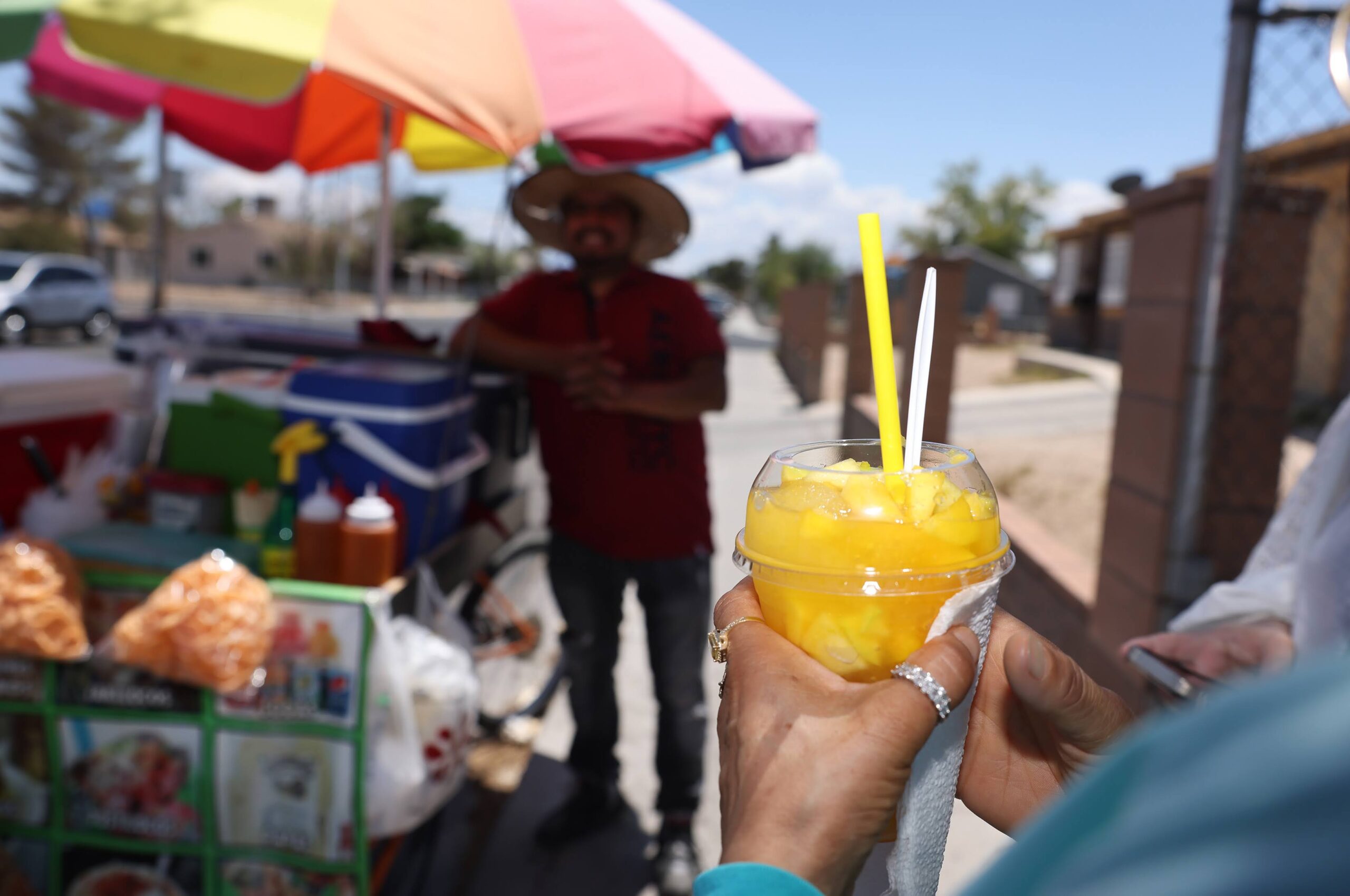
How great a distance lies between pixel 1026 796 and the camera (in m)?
0.96

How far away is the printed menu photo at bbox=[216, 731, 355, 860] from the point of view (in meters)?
2.61

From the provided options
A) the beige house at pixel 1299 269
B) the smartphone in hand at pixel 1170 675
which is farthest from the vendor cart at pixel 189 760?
the beige house at pixel 1299 269

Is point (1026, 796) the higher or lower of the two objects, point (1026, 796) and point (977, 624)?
the lower

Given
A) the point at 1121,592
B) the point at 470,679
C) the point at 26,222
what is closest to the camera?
the point at 470,679

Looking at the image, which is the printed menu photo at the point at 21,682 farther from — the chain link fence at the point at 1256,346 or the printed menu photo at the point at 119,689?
the chain link fence at the point at 1256,346

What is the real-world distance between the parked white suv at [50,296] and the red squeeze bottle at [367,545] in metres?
20.8

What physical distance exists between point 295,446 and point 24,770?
3.65 ft

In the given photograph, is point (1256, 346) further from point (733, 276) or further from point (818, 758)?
point (733, 276)

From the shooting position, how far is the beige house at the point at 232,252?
6488 centimetres

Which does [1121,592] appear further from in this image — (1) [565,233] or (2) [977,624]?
(2) [977,624]

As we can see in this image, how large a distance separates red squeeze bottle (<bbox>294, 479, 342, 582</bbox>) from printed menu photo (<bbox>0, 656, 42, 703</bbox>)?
69 centimetres

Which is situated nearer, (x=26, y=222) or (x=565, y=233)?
(x=565, y=233)

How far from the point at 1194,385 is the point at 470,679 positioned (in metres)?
2.67

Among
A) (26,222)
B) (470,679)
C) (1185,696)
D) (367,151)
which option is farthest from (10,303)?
(26,222)
